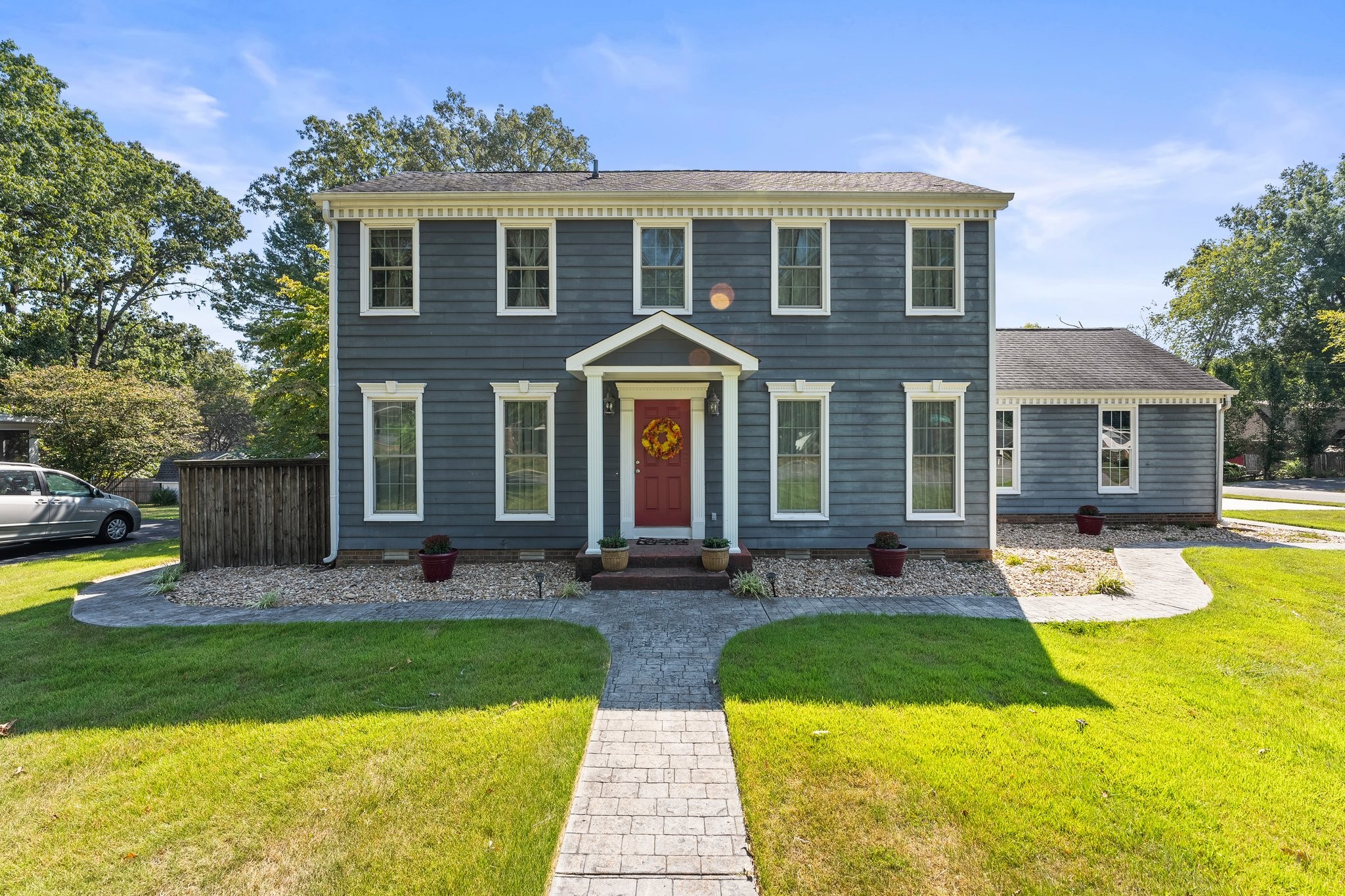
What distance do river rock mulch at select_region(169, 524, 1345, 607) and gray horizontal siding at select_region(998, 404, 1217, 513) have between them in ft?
9.06

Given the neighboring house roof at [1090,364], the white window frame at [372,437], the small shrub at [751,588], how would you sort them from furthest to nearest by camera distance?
the neighboring house roof at [1090,364]
the white window frame at [372,437]
the small shrub at [751,588]

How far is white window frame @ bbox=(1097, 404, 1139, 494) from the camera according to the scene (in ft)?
40.5

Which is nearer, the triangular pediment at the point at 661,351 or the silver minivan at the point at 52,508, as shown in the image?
the triangular pediment at the point at 661,351

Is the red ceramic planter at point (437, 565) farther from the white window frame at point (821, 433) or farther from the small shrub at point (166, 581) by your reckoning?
the white window frame at point (821, 433)

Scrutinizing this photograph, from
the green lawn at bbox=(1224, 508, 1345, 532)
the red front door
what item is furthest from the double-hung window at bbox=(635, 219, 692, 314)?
the green lawn at bbox=(1224, 508, 1345, 532)

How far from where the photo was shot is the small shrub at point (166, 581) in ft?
24.6

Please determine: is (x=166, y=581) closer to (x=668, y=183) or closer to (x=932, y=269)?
(x=668, y=183)

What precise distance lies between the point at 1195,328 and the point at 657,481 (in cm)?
4130

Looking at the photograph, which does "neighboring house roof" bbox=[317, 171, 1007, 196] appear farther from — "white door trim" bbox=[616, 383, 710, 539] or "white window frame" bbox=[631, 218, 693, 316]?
"white door trim" bbox=[616, 383, 710, 539]

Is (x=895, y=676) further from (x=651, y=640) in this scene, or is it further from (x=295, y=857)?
(x=295, y=857)

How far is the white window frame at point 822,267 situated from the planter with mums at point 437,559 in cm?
647

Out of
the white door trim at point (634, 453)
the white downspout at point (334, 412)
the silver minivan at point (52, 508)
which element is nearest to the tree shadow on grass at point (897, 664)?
the white door trim at point (634, 453)

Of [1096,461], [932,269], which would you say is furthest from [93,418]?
[1096,461]

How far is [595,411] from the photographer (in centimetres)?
812
